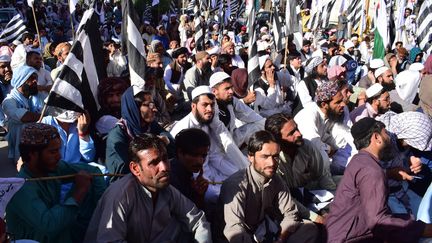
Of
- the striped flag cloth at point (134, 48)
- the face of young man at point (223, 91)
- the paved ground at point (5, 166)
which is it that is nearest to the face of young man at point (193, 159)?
the striped flag cloth at point (134, 48)

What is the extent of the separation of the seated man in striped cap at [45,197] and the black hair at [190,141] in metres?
0.71

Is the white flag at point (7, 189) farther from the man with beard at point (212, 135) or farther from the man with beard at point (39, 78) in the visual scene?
the man with beard at point (39, 78)

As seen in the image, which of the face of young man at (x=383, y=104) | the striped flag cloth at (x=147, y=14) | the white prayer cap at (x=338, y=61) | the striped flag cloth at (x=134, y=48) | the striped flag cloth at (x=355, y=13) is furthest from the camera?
the striped flag cloth at (x=147, y=14)

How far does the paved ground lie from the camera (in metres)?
5.91

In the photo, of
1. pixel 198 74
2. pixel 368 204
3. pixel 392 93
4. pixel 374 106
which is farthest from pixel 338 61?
pixel 368 204

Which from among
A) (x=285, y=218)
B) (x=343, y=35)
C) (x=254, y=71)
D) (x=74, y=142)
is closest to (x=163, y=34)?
(x=343, y=35)

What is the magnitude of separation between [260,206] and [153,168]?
3.38 ft

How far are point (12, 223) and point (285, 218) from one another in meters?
1.91

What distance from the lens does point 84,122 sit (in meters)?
3.93

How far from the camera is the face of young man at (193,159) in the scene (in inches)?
135

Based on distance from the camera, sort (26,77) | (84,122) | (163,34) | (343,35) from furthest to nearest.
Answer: (343,35) → (163,34) → (26,77) → (84,122)

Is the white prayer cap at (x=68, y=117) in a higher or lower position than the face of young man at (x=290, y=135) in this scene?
higher

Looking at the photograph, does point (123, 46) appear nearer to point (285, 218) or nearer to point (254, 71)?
point (254, 71)

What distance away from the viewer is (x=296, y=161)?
4.02 meters
